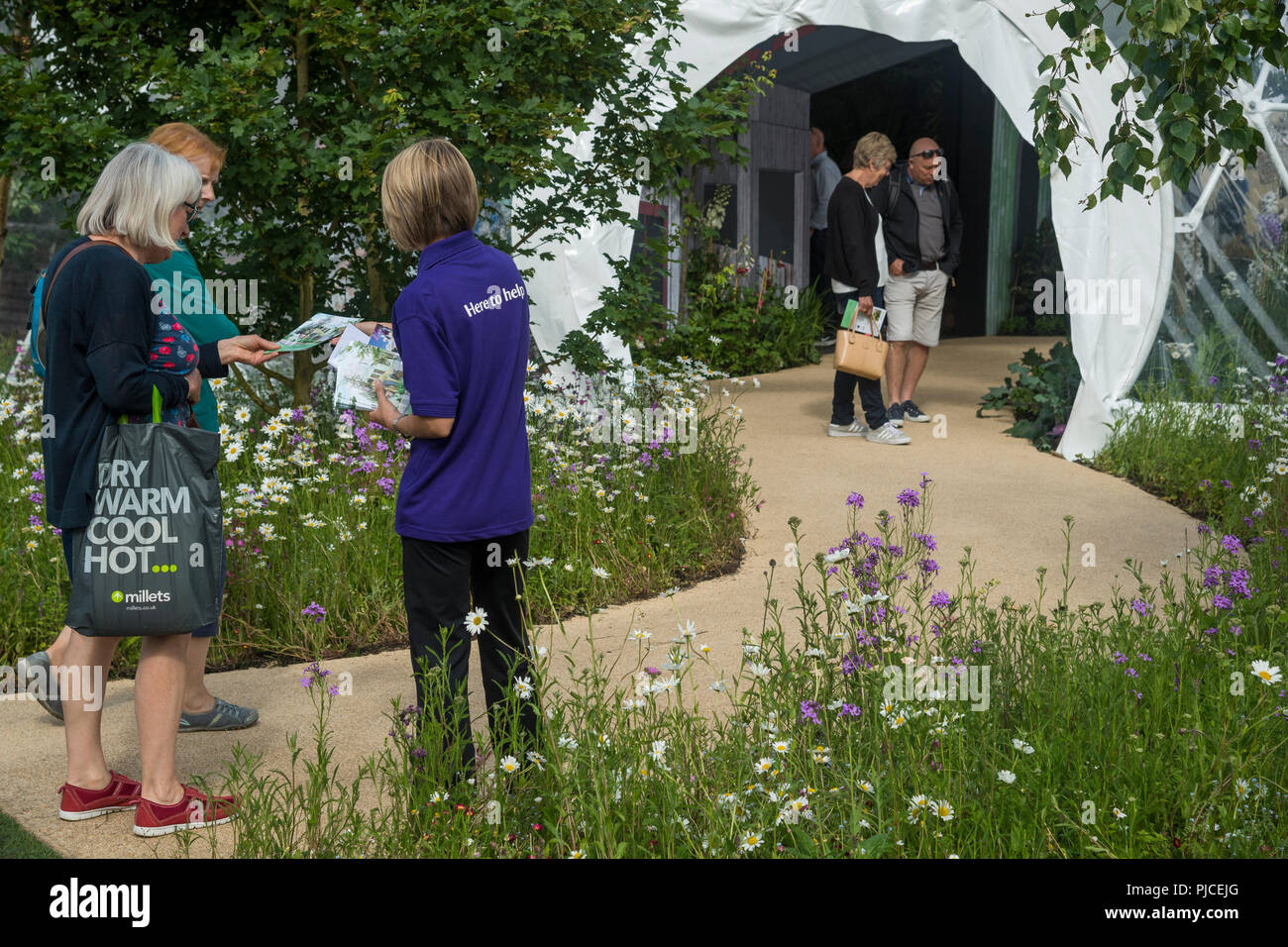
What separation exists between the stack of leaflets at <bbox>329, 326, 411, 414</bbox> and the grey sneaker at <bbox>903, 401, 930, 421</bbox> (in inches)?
271

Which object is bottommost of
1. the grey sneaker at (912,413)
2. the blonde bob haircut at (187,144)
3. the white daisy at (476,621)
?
the grey sneaker at (912,413)

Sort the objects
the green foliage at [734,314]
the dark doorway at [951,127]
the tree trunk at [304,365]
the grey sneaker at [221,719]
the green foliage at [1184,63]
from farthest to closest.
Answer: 1. the dark doorway at [951,127]
2. the green foliage at [734,314]
3. the tree trunk at [304,365]
4. the grey sneaker at [221,719]
5. the green foliage at [1184,63]

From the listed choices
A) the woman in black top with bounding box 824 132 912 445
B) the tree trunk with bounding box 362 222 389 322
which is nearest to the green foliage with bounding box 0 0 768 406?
the tree trunk with bounding box 362 222 389 322

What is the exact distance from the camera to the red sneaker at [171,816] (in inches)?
138

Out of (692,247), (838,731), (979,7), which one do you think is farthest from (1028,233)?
(838,731)

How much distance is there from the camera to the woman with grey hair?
329cm

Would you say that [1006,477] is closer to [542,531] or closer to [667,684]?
[542,531]

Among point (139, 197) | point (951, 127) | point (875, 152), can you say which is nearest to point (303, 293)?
point (875, 152)

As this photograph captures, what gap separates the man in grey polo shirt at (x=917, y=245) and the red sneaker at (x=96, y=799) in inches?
257

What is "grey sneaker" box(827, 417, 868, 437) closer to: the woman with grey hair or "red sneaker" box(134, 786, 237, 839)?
the woman with grey hair

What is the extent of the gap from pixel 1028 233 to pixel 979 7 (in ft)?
29.0

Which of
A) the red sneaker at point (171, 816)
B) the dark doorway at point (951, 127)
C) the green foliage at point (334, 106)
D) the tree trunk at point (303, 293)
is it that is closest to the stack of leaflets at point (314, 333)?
the red sneaker at point (171, 816)

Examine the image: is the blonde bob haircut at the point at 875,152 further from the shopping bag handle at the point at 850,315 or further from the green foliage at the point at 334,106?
the green foliage at the point at 334,106

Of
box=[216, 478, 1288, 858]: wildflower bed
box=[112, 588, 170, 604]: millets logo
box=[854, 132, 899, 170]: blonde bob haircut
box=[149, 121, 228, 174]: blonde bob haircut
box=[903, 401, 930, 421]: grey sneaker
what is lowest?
box=[216, 478, 1288, 858]: wildflower bed
